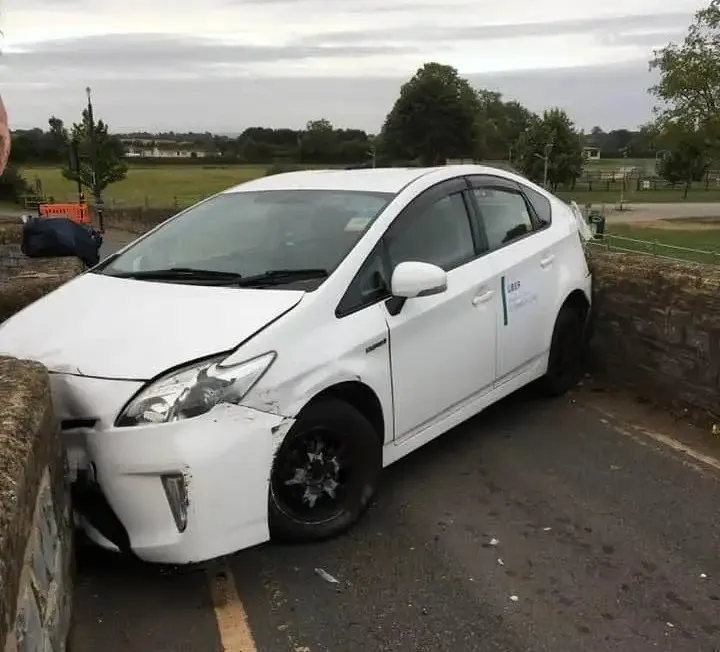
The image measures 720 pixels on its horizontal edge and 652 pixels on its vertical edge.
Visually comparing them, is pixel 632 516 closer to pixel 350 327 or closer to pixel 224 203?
pixel 350 327

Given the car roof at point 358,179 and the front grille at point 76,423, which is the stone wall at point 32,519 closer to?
the front grille at point 76,423

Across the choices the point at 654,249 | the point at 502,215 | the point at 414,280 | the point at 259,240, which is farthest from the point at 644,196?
the point at 414,280

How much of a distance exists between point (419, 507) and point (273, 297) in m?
1.35

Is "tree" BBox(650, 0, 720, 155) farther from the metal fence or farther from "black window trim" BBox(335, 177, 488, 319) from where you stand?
"black window trim" BBox(335, 177, 488, 319)

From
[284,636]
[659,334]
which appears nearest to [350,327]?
[284,636]

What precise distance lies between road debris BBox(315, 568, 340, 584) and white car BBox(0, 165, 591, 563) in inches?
7.1

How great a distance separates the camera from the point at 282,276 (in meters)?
4.02

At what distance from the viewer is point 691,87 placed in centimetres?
5056

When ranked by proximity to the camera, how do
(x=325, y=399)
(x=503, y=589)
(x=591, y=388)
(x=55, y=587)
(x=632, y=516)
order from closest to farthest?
(x=55, y=587) → (x=503, y=589) → (x=325, y=399) → (x=632, y=516) → (x=591, y=388)

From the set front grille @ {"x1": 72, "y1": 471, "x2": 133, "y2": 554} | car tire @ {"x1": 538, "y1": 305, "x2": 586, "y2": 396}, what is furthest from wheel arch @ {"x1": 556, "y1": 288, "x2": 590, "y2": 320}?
front grille @ {"x1": 72, "y1": 471, "x2": 133, "y2": 554}

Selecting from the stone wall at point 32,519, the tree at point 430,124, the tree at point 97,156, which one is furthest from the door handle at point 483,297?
the tree at point 430,124

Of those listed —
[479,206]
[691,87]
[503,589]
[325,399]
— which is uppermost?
[691,87]

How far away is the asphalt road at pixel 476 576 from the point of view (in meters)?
3.19

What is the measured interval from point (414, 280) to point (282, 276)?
0.62 m
